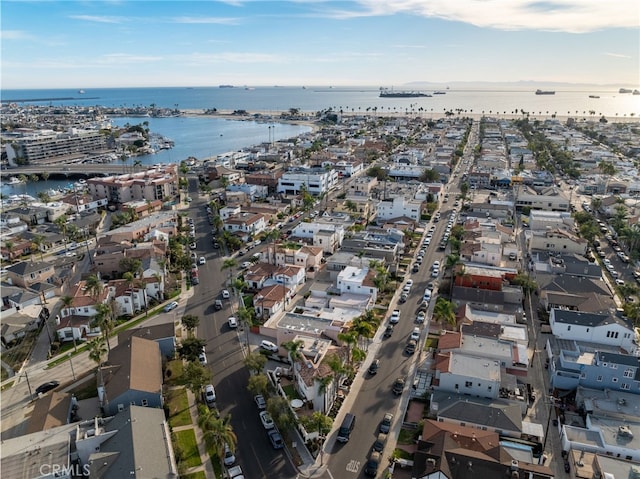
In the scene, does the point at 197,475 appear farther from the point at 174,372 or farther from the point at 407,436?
the point at 407,436

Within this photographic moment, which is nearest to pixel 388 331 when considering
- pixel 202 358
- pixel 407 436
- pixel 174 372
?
pixel 407 436

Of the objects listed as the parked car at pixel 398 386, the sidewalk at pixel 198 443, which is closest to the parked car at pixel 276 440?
the sidewalk at pixel 198 443

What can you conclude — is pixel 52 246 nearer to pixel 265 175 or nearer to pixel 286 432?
pixel 265 175

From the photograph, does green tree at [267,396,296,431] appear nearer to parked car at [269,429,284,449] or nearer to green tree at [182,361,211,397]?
parked car at [269,429,284,449]

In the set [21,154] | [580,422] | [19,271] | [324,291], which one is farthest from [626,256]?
[21,154]

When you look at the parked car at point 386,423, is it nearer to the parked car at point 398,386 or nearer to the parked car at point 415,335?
the parked car at point 398,386
